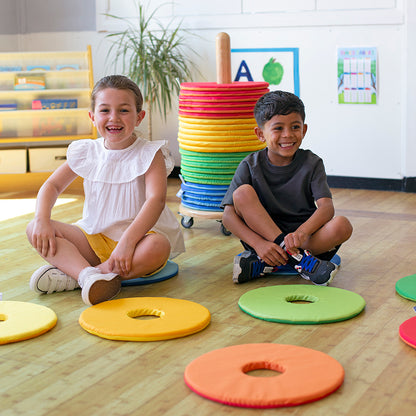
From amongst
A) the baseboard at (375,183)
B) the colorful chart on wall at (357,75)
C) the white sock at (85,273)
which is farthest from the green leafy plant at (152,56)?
the white sock at (85,273)

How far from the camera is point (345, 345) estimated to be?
1.60 m

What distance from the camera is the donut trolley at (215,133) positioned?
2.69 metres

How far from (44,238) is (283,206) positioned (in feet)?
2.60

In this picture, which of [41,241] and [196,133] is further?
[196,133]

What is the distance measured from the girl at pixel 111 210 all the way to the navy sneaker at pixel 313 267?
1.35 feet

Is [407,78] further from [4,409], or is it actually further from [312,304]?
[4,409]

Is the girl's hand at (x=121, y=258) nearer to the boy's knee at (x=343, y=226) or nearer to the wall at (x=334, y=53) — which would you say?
the boy's knee at (x=343, y=226)

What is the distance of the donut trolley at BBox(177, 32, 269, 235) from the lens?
269cm

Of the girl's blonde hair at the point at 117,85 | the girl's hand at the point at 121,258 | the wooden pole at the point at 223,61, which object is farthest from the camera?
the wooden pole at the point at 223,61

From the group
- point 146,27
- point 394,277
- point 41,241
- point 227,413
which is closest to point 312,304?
point 394,277

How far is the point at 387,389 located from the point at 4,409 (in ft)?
2.52

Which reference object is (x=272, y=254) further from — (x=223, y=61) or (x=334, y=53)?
(x=334, y=53)

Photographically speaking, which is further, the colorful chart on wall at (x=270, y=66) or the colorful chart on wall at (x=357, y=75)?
the colorful chart on wall at (x=270, y=66)

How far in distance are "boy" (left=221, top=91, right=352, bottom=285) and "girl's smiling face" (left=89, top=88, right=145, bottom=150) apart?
1.39ft
